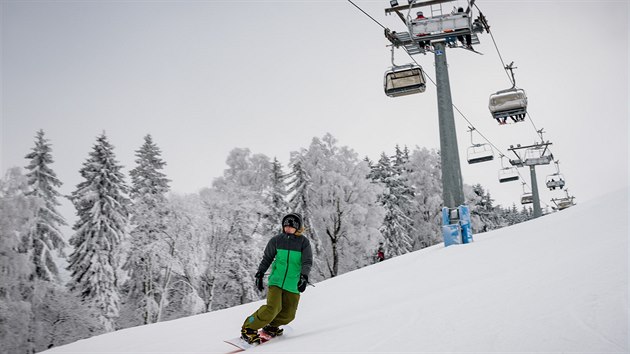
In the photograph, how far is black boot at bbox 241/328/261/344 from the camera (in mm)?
4359

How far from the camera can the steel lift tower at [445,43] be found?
11.4 metres

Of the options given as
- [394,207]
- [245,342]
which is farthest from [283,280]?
[394,207]

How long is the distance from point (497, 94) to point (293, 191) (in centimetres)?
1789

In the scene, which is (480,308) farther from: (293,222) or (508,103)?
(508,103)

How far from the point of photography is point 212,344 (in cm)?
505

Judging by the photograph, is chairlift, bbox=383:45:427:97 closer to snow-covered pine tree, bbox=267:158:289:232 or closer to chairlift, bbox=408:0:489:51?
chairlift, bbox=408:0:489:51

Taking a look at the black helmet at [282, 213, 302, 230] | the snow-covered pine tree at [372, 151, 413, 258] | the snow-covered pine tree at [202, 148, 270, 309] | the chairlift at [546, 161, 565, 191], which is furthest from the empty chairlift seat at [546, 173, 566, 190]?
the black helmet at [282, 213, 302, 230]

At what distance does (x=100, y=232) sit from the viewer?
81.0 feet

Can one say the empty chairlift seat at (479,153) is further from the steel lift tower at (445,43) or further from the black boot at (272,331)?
the black boot at (272,331)

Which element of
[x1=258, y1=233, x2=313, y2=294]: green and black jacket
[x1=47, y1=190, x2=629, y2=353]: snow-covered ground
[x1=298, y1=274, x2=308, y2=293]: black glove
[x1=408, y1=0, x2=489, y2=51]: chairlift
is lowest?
[x1=47, y1=190, x2=629, y2=353]: snow-covered ground

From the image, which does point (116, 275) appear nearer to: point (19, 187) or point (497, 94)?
point (19, 187)

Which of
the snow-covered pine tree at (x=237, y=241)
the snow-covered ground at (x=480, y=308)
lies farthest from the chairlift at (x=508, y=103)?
the snow-covered pine tree at (x=237, y=241)

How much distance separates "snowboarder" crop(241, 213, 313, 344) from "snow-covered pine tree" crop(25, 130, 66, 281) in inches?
802

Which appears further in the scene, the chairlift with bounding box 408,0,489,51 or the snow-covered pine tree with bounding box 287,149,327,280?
the snow-covered pine tree with bounding box 287,149,327,280
